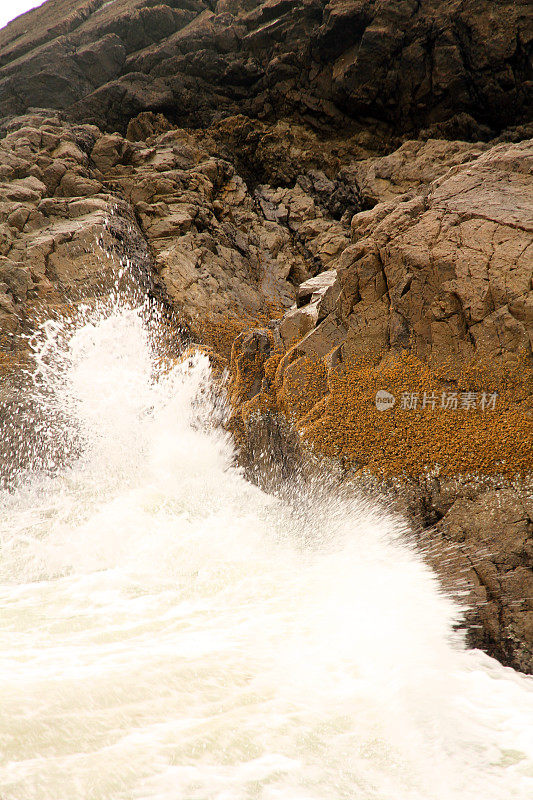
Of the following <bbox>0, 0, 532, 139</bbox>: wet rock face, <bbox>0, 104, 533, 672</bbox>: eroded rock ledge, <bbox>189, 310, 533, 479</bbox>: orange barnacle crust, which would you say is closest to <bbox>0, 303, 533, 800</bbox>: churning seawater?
<bbox>0, 104, 533, 672</bbox>: eroded rock ledge

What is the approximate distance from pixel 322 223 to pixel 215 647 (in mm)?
8456

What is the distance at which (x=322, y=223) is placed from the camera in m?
9.45

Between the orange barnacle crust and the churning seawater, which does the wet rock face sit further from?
the churning seawater

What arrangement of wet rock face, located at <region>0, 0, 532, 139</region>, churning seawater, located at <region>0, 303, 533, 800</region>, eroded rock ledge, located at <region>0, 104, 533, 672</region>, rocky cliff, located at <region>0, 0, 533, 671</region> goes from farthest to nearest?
wet rock face, located at <region>0, 0, 532, 139</region> < rocky cliff, located at <region>0, 0, 533, 671</region> < eroded rock ledge, located at <region>0, 104, 533, 672</region> < churning seawater, located at <region>0, 303, 533, 800</region>

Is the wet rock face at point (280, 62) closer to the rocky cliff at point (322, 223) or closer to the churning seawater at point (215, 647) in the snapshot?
Answer: the rocky cliff at point (322, 223)

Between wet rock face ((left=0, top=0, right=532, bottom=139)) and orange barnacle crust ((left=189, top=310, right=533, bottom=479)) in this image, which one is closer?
orange barnacle crust ((left=189, top=310, right=533, bottom=479))

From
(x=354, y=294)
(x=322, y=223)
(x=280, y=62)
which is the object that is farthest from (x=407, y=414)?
(x=280, y=62)

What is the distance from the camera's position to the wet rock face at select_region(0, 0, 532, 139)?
8875 millimetres

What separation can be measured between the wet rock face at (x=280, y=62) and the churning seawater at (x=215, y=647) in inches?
318

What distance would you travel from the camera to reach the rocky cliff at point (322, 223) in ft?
14.2

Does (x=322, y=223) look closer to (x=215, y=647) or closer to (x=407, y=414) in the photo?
(x=407, y=414)

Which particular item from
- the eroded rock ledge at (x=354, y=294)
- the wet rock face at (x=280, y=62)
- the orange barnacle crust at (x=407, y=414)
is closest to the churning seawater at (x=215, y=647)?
the eroded rock ledge at (x=354, y=294)

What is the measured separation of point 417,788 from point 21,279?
765cm

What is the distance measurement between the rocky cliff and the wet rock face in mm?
44
